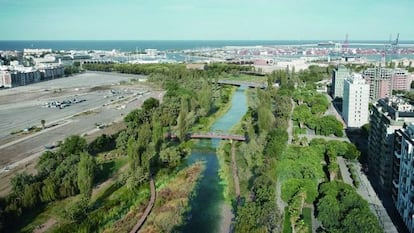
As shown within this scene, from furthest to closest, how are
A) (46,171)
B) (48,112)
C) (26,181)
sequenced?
(48,112) < (46,171) < (26,181)

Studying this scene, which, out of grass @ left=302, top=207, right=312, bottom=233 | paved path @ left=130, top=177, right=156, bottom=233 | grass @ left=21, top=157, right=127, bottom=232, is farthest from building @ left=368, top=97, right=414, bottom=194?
grass @ left=21, top=157, right=127, bottom=232

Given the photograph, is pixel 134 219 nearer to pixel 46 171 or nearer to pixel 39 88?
pixel 46 171

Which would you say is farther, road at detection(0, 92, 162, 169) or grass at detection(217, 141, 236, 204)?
road at detection(0, 92, 162, 169)

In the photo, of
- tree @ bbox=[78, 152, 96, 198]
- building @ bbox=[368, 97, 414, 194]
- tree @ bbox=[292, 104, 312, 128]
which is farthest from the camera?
tree @ bbox=[292, 104, 312, 128]

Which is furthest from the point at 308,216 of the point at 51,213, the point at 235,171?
the point at 51,213

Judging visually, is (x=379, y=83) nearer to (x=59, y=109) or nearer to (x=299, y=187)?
(x=299, y=187)

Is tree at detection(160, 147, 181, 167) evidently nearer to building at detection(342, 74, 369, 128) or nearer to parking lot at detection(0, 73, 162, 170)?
parking lot at detection(0, 73, 162, 170)

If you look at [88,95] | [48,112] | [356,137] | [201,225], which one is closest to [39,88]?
[88,95]
